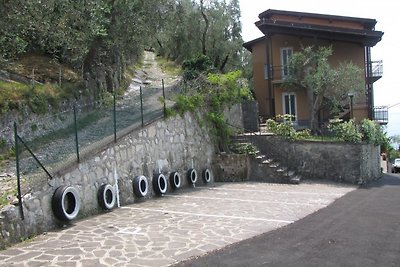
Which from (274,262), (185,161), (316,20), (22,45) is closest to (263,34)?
(316,20)

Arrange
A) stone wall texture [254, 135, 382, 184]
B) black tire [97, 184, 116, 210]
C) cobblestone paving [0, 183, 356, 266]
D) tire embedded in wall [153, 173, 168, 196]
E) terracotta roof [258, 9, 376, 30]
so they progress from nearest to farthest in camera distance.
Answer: cobblestone paving [0, 183, 356, 266] < black tire [97, 184, 116, 210] < tire embedded in wall [153, 173, 168, 196] < stone wall texture [254, 135, 382, 184] < terracotta roof [258, 9, 376, 30]

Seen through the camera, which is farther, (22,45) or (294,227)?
(22,45)

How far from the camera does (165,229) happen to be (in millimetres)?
8102

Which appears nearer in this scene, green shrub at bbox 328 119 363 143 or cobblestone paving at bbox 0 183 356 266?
cobblestone paving at bbox 0 183 356 266

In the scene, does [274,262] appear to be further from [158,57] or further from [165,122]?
[158,57]

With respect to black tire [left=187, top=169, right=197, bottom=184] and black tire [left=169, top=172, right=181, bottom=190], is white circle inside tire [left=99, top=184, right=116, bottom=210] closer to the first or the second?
black tire [left=169, top=172, right=181, bottom=190]

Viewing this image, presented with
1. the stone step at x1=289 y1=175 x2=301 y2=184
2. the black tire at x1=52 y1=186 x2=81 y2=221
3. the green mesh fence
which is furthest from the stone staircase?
the black tire at x1=52 y1=186 x2=81 y2=221

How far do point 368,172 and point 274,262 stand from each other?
44.8 ft

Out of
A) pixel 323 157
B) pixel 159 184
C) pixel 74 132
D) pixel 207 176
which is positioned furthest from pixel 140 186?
pixel 323 157

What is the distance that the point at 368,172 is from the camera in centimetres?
1803

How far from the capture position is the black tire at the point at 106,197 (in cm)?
984

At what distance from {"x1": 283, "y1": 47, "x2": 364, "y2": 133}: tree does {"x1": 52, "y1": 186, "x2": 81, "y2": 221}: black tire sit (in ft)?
49.7

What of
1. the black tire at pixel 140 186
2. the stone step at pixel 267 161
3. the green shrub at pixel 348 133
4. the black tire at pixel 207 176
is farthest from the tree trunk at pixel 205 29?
the black tire at pixel 140 186

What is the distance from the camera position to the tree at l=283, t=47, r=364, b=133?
20.5 m
